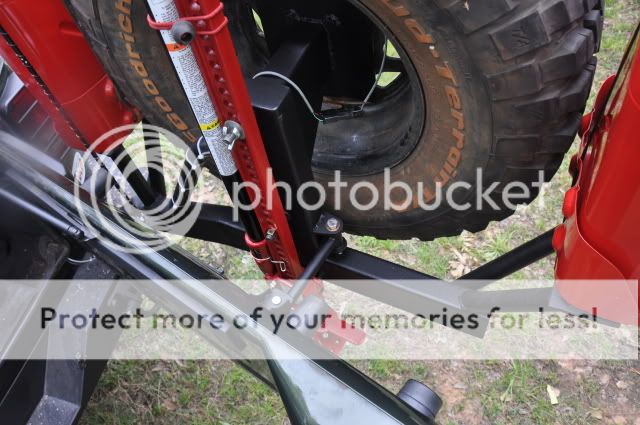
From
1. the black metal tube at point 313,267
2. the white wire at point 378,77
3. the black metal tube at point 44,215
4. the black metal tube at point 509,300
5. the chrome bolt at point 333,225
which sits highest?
the white wire at point 378,77

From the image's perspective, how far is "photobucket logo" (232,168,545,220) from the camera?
56.9 inches

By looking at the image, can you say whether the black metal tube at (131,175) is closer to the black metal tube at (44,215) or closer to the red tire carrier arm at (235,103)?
the black metal tube at (44,215)

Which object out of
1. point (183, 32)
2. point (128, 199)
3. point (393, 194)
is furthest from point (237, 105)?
point (128, 199)

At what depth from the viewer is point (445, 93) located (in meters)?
1.29

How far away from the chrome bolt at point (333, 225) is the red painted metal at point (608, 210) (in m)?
0.57

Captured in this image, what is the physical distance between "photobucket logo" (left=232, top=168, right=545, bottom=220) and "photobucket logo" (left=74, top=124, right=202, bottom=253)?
200mm

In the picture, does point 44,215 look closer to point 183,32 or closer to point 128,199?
point 128,199

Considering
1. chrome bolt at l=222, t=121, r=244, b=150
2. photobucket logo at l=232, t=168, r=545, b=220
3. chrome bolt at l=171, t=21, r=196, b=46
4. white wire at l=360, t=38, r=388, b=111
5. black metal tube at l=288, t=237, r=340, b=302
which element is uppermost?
chrome bolt at l=171, t=21, r=196, b=46

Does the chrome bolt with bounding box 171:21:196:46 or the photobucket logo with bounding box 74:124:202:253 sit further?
the photobucket logo with bounding box 74:124:202:253

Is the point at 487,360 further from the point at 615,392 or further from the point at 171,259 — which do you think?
the point at 171,259

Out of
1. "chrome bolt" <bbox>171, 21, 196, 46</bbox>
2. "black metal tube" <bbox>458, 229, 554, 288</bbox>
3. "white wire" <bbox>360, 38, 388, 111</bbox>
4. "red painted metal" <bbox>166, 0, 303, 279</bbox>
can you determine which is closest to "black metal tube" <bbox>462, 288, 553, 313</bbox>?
"black metal tube" <bbox>458, 229, 554, 288</bbox>

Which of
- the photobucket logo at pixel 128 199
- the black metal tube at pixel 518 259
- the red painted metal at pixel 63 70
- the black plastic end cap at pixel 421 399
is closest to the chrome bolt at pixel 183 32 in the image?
the photobucket logo at pixel 128 199

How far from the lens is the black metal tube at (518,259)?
4.70 ft

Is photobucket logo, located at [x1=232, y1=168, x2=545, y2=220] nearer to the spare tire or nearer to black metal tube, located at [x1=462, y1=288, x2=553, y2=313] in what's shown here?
the spare tire
